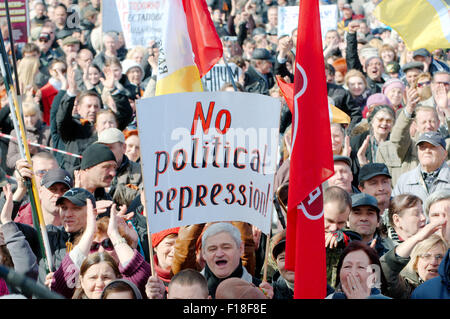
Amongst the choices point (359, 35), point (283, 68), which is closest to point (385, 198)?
point (283, 68)

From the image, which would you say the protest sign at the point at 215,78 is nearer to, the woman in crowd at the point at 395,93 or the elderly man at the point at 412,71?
the woman in crowd at the point at 395,93

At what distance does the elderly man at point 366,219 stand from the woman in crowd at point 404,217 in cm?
10

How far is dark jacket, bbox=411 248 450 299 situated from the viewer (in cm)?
462

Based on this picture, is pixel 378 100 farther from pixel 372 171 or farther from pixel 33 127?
pixel 33 127

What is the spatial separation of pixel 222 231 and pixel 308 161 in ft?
2.14

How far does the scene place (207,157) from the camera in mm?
4988

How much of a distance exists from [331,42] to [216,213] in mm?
8236

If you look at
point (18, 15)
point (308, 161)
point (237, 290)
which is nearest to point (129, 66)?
point (18, 15)

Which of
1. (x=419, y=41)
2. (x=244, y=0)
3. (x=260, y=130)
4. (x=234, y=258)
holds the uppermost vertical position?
(x=244, y=0)

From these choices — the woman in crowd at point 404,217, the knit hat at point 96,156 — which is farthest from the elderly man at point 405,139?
the knit hat at point 96,156

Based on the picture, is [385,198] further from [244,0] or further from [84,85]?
[244,0]

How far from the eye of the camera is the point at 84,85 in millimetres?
11602

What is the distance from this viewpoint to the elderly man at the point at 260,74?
434 inches
